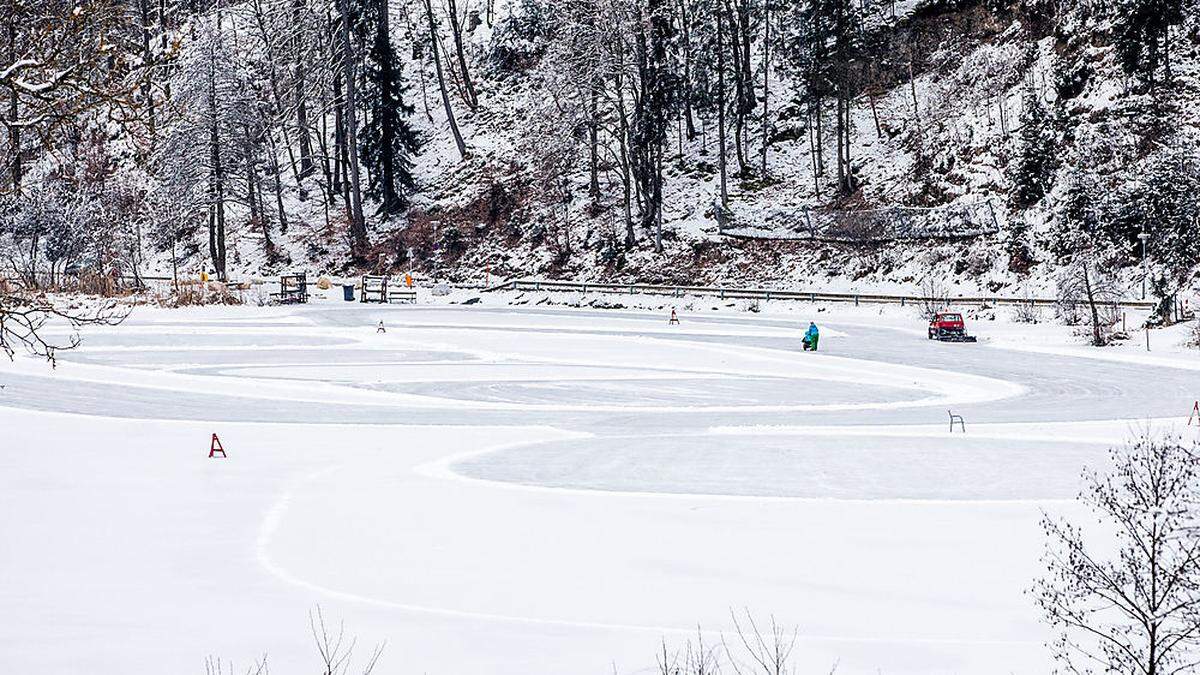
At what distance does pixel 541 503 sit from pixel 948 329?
24398 mm

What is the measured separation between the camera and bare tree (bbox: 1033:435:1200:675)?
8.64 m

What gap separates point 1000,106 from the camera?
168 ft

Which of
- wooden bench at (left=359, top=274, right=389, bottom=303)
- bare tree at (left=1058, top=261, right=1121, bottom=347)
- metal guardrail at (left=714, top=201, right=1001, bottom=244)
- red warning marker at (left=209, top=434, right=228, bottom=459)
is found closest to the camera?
red warning marker at (left=209, top=434, right=228, bottom=459)

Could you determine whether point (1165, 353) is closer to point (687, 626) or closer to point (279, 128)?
point (687, 626)

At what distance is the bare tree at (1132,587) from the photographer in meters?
8.64

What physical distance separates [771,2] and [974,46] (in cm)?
1320

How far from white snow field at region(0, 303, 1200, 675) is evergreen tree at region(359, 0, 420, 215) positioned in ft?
111

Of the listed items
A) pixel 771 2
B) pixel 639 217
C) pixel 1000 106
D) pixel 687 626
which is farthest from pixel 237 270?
pixel 687 626

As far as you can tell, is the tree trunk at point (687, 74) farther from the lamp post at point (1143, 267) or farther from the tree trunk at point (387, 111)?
the lamp post at point (1143, 267)

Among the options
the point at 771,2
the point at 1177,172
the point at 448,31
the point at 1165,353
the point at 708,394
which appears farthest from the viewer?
the point at 448,31

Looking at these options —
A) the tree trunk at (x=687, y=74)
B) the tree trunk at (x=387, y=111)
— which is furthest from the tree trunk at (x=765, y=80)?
the tree trunk at (x=387, y=111)

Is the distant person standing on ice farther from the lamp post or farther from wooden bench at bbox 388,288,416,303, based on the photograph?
wooden bench at bbox 388,288,416,303

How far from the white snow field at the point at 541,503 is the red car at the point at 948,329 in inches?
128

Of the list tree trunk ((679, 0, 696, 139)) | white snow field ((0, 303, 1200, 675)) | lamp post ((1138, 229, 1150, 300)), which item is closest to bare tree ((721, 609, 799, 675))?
white snow field ((0, 303, 1200, 675))
